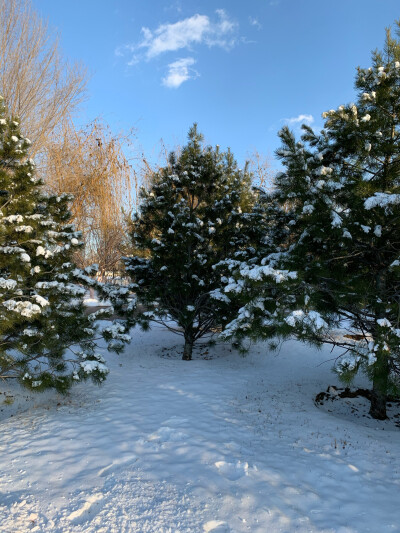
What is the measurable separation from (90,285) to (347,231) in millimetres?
4441

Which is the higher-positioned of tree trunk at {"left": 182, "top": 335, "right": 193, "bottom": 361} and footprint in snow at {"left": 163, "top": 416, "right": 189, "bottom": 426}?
tree trunk at {"left": 182, "top": 335, "right": 193, "bottom": 361}

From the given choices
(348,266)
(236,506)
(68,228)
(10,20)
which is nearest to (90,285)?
(68,228)

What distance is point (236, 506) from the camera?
9.74 ft

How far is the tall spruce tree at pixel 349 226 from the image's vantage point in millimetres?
4168

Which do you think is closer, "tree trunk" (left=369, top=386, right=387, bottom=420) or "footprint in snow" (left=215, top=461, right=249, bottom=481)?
"footprint in snow" (left=215, top=461, right=249, bottom=481)

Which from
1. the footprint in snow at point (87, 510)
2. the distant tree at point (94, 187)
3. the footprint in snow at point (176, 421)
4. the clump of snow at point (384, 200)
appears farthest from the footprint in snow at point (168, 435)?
the distant tree at point (94, 187)

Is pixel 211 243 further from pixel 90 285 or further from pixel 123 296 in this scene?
pixel 90 285

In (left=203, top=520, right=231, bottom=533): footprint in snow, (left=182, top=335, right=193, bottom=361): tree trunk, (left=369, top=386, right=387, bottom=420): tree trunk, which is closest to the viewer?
(left=203, top=520, right=231, bottom=533): footprint in snow

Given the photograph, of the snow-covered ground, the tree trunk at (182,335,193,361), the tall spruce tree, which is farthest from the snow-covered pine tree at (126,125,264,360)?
the tall spruce tree

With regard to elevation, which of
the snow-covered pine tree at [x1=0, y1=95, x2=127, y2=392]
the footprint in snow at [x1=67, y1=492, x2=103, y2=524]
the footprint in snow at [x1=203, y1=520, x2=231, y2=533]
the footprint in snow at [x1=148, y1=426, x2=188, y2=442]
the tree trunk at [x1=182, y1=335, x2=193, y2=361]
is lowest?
the footprint in snow at [x1=67, y1=492, x2=103, y2=524]

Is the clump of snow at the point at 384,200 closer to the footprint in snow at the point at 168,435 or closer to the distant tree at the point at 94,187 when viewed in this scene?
the footprint in snow at the point at 168,435

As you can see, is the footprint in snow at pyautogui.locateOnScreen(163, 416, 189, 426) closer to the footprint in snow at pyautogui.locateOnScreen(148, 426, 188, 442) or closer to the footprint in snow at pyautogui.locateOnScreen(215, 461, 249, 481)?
the footprint in snow at pyautogui.locateOnScreen(148, 426, 188, 442)

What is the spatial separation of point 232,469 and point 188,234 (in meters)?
5.34

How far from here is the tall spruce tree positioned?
13.7ft
